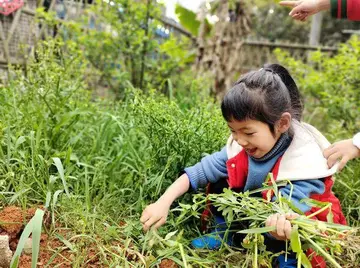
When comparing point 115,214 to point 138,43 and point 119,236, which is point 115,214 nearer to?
point 119,236

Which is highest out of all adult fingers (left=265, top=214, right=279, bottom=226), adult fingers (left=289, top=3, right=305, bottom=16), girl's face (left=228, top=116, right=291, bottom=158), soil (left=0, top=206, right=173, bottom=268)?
adult fingers (left=289, top=3, right=305, bottom=16)

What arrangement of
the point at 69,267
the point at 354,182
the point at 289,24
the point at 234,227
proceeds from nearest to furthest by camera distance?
the point at 69,267 < the point at 234,227 < the point at 354,182 < the point at 289,24

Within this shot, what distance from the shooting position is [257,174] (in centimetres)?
193

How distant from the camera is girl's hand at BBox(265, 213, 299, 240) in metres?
1.47

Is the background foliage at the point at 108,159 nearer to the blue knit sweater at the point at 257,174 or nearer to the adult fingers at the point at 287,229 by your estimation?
the blue knit sweater at the point at 257,174

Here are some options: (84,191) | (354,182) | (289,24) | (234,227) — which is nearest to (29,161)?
(84,191)

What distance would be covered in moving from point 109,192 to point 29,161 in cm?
42

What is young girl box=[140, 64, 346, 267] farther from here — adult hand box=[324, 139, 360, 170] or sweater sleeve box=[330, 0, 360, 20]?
sweater sleeve box=[330, 0, 360, 20]

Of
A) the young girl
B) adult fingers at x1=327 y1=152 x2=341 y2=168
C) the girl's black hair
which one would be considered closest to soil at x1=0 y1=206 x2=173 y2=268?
the young girl

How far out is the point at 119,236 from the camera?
192cm

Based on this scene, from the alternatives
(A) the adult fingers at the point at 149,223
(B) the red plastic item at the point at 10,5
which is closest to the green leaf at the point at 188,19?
(B) the red plastic item at the point at 10,5

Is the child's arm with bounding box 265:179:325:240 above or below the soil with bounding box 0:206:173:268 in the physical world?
above

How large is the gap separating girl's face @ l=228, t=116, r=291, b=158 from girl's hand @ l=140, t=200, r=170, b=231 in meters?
0.42

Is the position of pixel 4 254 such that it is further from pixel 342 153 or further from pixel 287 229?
pixel 342 153
